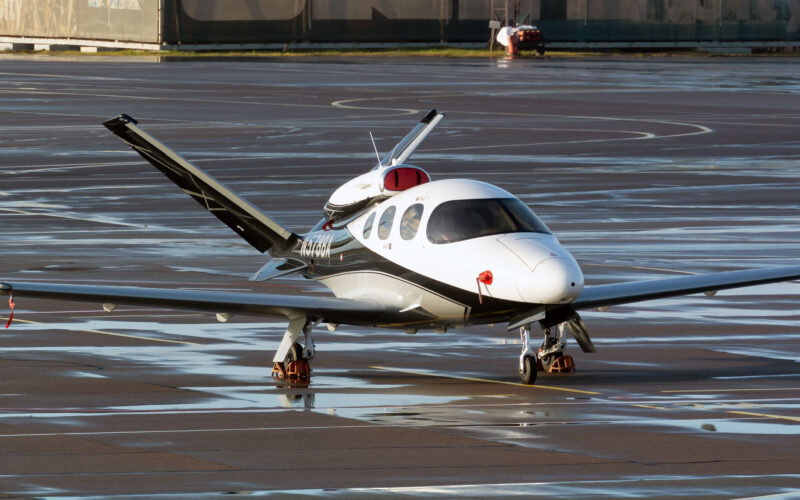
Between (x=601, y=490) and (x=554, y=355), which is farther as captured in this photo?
(x=554, y=355)

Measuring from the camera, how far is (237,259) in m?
32.6

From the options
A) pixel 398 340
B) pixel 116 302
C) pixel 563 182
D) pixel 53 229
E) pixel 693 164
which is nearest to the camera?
pixel 116 302

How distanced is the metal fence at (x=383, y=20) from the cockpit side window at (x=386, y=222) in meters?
111

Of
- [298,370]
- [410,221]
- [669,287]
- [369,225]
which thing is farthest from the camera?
[369,225]

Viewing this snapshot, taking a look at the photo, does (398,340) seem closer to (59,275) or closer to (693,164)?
(59,275)

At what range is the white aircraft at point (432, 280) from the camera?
19.3 metres

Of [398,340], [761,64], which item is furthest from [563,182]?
[761,64]

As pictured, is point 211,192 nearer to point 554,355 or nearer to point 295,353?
point 295,353

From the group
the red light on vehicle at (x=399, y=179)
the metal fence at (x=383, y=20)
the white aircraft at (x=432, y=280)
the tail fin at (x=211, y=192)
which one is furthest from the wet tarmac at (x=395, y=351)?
the metal fence at (x=383, y=20)

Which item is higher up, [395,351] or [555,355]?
[555,355]

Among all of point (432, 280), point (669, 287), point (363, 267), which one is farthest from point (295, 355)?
point (669, 287)

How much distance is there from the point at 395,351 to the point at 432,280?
3.05 meters

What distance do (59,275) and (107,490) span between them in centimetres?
1591

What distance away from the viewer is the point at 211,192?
24156 millimetres
